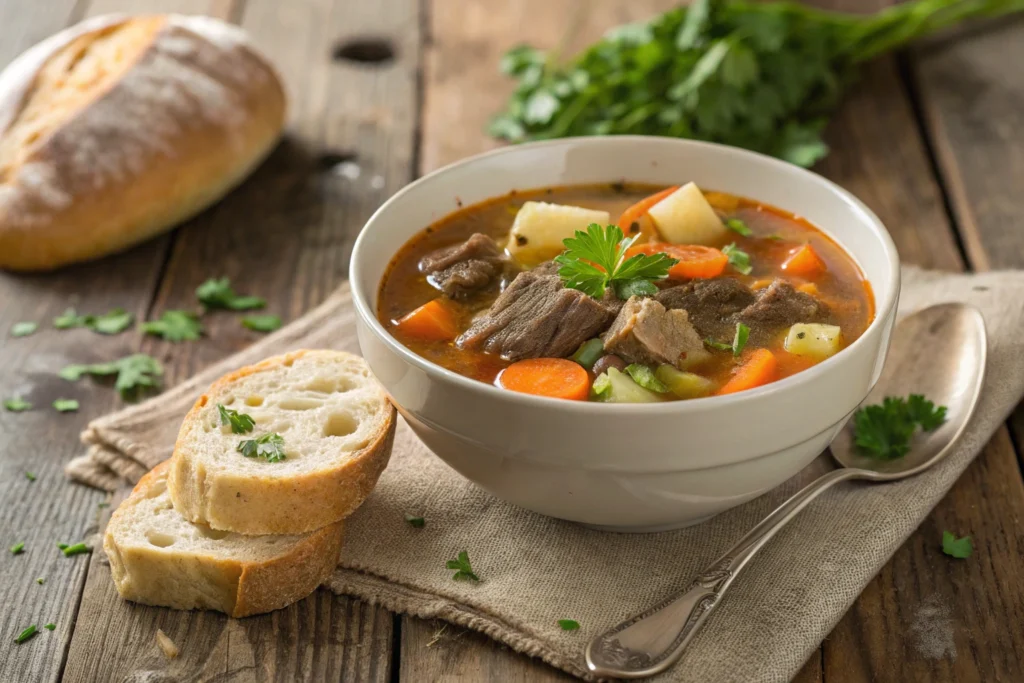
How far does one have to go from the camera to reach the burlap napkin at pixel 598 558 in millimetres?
2275

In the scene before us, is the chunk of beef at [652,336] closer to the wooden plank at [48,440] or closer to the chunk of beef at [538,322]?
the chunk of beef at [538,322]

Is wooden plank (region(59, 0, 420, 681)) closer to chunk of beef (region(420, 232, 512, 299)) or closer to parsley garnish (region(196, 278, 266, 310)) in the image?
parsley garnish (region(196, 278, 266, 310))

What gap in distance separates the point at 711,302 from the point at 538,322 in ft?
1.48

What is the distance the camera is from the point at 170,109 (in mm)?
4105

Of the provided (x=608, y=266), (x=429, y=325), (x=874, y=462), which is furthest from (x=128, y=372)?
(x=874, y=462)

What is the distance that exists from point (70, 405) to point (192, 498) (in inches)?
35.3

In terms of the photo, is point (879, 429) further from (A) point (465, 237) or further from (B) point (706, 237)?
(A) point (465, 237)

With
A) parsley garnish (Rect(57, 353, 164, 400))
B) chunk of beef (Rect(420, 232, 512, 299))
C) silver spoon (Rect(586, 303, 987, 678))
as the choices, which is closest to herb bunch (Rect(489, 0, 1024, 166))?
silver spoon (Rect(586, 303, 987, 678))

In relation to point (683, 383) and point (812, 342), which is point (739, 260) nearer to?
point (812, 342)

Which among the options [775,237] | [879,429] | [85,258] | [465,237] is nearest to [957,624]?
[879,429]

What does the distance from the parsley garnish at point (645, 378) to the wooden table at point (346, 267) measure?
2.08 ft

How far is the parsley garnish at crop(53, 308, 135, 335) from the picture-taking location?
359cm

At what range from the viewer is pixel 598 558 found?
248 centimetres

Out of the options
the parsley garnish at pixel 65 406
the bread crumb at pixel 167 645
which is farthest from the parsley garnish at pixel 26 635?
the parsley garnish at pixel 65 406
